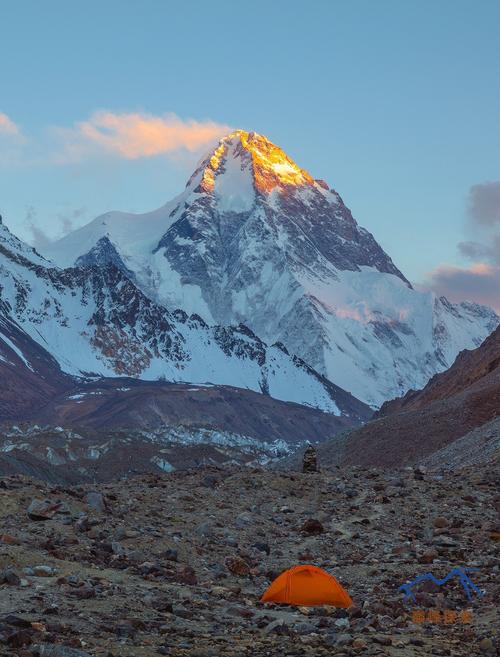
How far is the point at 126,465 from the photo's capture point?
156000 millimetres

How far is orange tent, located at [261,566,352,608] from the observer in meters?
17.6

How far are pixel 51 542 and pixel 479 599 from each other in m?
7.67

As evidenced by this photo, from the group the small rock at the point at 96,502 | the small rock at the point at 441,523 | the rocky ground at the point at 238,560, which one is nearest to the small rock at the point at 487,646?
the rocky ground at the point at 238,560

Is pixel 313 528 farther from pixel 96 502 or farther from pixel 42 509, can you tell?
pixel 42 509

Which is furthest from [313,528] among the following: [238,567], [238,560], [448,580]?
[448,580]

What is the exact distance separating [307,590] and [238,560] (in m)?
3.14

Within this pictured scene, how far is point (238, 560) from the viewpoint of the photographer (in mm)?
20578

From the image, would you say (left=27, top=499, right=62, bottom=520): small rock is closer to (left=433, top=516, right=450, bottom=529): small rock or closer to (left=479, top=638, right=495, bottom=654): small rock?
(left=433, top=516, right=450, bottom=529): small rock

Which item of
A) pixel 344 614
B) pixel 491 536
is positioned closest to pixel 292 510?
pixel 491 536

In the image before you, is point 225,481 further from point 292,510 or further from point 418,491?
point 418,491

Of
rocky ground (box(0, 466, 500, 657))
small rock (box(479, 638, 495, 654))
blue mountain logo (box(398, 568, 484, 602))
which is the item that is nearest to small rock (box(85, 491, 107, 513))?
rocky ground (box(0, 466, 500, 657))

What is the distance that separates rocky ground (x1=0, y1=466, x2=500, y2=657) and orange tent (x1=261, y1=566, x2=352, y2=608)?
1.20 ft

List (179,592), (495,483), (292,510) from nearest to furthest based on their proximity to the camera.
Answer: (179,592), (292,510), (495,483)

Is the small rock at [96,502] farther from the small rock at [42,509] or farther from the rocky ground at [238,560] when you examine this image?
the small rock at [42,509]
